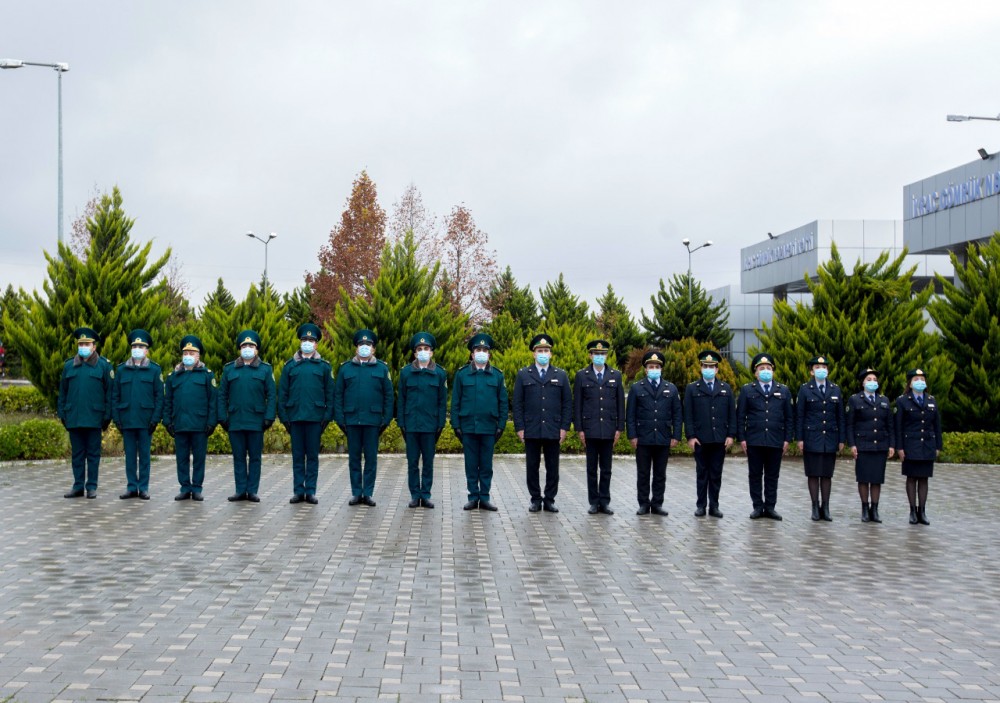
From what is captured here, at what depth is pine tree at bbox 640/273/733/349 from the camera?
55312mm

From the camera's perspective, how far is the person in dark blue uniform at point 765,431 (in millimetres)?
12625

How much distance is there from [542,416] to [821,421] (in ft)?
10.9

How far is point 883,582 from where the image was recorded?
8.81 m

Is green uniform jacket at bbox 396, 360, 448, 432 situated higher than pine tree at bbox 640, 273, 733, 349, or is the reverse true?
pine tree at bbox 640, 273, 733, 349

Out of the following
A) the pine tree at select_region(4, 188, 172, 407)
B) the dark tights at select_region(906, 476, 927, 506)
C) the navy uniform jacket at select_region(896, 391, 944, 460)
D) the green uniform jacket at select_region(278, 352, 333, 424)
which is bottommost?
the dark tights at select_region(906, 476, 927, 506)

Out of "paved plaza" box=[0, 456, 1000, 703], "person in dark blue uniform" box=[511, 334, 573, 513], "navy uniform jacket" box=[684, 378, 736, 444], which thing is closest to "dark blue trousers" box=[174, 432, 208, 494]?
"paved plaza" box=[0, 456, 1000, 703]

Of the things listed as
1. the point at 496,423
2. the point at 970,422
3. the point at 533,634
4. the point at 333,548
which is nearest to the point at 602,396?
the point at 496,423

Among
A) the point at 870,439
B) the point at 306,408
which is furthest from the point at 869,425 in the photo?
the point at 306,408

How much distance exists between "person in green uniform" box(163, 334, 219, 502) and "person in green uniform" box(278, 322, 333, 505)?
36.8 inches

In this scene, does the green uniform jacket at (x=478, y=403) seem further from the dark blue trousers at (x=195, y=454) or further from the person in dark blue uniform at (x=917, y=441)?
the person in dark blue uniform at (x=917, y=441)

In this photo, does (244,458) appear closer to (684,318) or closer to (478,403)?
(478,403)

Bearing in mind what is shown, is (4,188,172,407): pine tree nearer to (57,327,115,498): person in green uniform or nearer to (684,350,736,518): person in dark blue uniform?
(57,327,115,498): person in green uniform

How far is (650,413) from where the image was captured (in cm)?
1288

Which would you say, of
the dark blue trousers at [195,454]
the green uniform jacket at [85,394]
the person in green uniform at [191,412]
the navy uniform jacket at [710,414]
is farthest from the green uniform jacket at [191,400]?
the navy uniform jacket at [710,414]
